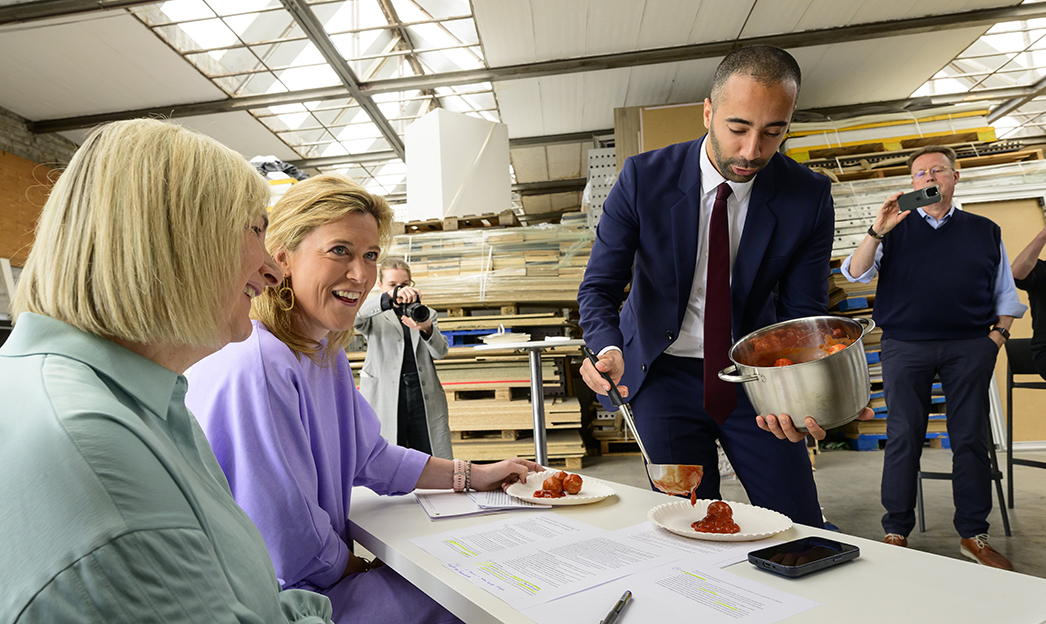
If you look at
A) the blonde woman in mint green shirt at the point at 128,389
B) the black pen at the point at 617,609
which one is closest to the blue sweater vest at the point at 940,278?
the black pen at the point at 617,609

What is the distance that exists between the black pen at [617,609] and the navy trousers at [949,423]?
132 inches

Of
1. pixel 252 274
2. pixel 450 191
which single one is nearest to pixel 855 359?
pixel 252 274

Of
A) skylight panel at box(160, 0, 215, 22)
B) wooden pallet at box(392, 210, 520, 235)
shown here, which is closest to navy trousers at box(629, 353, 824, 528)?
wooden pallet at box(392, 210, 520, 235)

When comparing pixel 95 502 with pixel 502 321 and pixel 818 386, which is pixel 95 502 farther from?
pixel 502 321

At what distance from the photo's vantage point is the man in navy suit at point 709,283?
6.44ft

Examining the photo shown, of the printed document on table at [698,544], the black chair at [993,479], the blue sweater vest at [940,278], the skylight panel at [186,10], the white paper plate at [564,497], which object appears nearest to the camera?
the printed document on table at [698,544]

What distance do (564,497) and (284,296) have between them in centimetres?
97

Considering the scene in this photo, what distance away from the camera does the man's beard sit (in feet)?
6.14

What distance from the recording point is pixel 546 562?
3.92ft

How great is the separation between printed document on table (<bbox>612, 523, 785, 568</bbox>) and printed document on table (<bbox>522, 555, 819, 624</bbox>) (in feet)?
0.23

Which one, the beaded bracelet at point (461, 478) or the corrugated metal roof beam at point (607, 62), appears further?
the corrugated metal roof beam at point (607, 62)

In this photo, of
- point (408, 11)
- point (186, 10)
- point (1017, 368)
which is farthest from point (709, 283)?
point (186, 10)

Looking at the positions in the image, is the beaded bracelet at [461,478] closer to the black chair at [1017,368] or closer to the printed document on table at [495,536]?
the printed document on table at [495,536]

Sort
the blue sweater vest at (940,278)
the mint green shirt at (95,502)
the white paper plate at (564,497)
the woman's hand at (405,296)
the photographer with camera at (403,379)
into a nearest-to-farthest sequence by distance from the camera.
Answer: the mint green shirt at (95,502) < the white paper plate at (564,497) < the blue sweater vest at (940,278) < the woman's hand at (405,296) < the photographer with camera at (403,379)
